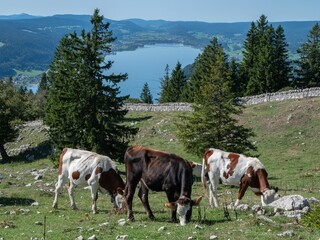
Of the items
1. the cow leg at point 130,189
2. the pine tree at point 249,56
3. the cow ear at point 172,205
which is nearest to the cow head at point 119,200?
the cow leg at point 130,189

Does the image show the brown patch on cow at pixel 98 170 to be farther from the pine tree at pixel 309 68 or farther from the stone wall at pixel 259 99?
the pine tree at pixel 309 68

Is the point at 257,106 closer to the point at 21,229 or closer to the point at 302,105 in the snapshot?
the point at 302,105

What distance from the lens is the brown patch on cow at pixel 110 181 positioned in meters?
17.1

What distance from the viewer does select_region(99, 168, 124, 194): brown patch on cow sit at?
17141 millimetres

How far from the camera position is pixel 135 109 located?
66.9 metres

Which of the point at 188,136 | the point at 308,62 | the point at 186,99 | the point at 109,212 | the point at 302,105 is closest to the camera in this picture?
the point at 109,212

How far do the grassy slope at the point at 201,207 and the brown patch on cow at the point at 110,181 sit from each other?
939mm

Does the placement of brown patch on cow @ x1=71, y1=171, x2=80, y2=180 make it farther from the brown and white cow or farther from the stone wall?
the stone wall

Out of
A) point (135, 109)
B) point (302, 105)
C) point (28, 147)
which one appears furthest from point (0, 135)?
point (302, 105)

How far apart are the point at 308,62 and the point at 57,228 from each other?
68671 mm

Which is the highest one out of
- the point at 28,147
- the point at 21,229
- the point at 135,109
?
the point at 21,229

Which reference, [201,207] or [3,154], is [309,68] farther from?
[201,207]

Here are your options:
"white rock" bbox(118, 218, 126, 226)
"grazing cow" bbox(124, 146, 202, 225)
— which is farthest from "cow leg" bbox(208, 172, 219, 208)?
"white rock" bbox(118, 218, 126, 226)

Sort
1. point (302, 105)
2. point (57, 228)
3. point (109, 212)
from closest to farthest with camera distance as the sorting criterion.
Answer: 1. point (57, 228)
2. point (109, 212)
3. point (302, 105)
